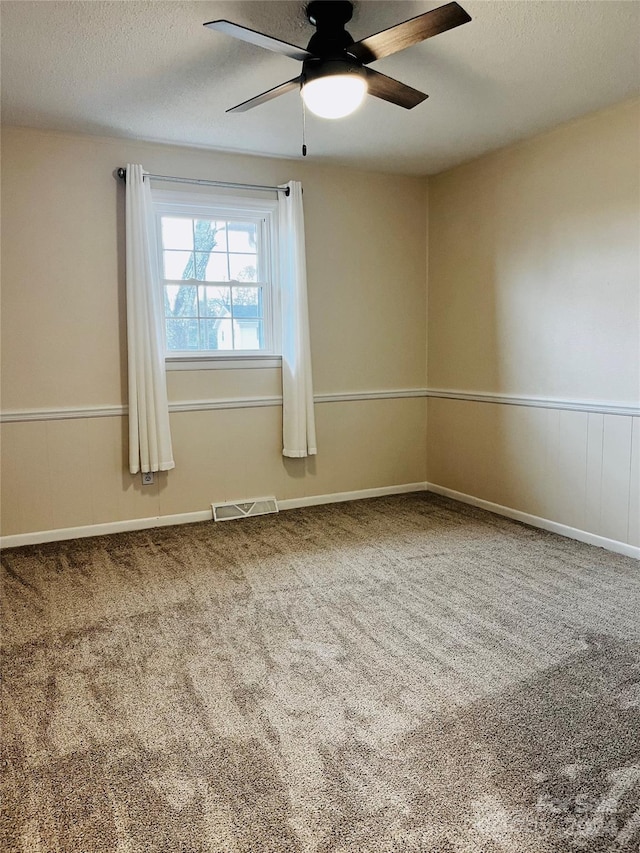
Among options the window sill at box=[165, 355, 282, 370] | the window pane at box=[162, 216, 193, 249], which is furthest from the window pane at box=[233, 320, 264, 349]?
the window pane at box=[162, 216, 193, 249]

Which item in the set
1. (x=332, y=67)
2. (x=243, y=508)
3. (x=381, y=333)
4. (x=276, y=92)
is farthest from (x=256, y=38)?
(x=243, y=508)

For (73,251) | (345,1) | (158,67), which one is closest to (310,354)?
(73,251)

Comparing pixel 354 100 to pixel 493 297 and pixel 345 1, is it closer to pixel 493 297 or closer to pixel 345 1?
pixel 345 1

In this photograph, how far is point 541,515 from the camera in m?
3.95

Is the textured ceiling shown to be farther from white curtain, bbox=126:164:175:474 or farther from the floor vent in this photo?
the floor vent

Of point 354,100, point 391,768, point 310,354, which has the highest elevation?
point 354,100

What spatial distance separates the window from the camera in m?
4.04

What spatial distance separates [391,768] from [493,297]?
3.40 metres

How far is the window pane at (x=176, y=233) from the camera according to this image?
159 inches

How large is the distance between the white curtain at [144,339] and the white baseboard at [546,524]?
7.64 feet

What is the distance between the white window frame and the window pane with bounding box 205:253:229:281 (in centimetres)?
28

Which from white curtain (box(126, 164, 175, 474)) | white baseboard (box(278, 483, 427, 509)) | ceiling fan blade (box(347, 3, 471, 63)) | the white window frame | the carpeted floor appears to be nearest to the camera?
the carpeted floor

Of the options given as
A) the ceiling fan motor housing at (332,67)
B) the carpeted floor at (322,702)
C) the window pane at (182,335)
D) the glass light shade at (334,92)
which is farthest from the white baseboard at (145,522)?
the ceiling fan motor housing at (332,67)

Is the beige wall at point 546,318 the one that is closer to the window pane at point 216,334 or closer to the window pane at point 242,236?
the window pane at point 242,236
